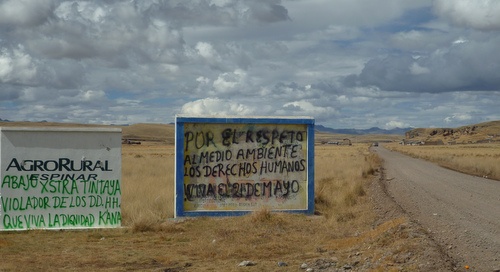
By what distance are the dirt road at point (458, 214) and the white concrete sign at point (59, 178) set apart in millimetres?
7237

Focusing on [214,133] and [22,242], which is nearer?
[22,242]

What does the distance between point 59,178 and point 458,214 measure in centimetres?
973

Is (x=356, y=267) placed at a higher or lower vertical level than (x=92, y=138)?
lower

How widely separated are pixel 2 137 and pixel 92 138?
1.98 m

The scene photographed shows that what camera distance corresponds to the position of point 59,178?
14156 millimetres

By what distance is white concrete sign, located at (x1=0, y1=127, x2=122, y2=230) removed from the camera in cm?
1385

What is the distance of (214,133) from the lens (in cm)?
1648

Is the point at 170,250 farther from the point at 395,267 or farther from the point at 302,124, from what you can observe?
the point at 302,124

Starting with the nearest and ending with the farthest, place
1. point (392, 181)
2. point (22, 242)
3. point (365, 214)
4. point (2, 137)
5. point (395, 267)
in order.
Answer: point (395, 267), point (22, 242), point (2, 137), point (365, 214), point (392, 181)

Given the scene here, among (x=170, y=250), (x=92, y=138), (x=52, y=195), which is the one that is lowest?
(x=170, y=250)

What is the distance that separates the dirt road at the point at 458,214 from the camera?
9570 mm

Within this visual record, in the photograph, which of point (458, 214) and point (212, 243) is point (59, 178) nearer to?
point (212, 243)

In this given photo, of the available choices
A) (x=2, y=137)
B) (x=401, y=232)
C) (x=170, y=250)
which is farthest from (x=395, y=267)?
(x=2, y=137)

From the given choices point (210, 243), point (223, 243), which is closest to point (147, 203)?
point (210, 243)
